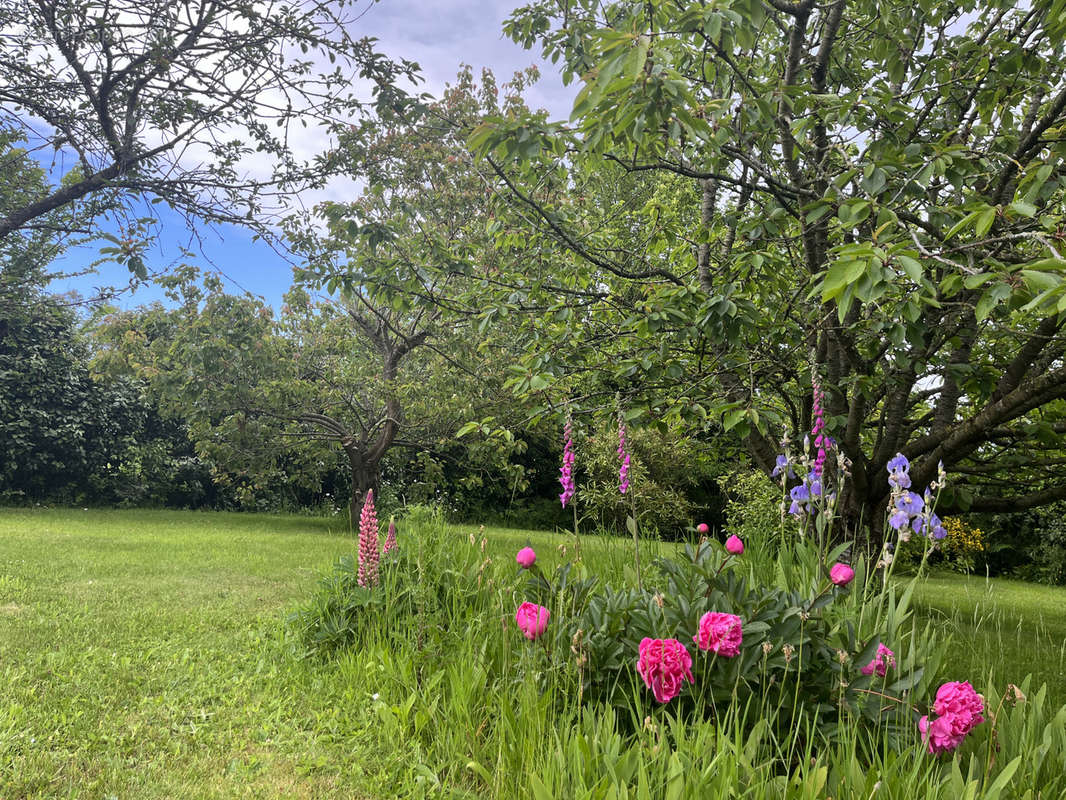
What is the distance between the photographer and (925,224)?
2891mm

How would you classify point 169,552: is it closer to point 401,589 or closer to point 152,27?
point 401,589

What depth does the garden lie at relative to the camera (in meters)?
1.94

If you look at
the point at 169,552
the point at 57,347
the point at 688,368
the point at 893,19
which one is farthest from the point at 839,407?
the point at 57,347

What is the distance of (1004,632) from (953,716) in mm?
5230

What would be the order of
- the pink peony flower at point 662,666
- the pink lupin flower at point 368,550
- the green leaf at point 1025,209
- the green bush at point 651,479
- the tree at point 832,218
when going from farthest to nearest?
the green bush at point 651,479 → the pink lupin flower at point 368,550 → the tree at point 832,218 → the green leaf at point 1025,209 → the pink peony flower at point 662,666

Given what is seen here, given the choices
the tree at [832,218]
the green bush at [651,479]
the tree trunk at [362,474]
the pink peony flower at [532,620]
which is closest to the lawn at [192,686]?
the pink peony flower at [532,620]

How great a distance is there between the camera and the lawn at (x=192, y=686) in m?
2.36

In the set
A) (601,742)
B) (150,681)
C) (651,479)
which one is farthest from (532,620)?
(651,479)

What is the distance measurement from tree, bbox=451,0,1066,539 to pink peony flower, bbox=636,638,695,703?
1.17 m

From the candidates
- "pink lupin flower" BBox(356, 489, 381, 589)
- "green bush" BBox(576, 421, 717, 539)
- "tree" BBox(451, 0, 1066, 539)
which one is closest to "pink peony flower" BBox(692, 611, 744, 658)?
"tree" BBox(451, 0, 1066, 539)

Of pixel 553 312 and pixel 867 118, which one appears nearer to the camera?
pixel 867 118

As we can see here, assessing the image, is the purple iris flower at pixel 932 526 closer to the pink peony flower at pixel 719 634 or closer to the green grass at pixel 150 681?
the pink peony flower at pixel 719 634

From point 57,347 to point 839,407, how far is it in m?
14.7

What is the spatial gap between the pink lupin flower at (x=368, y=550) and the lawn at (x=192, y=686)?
17.3 inches
